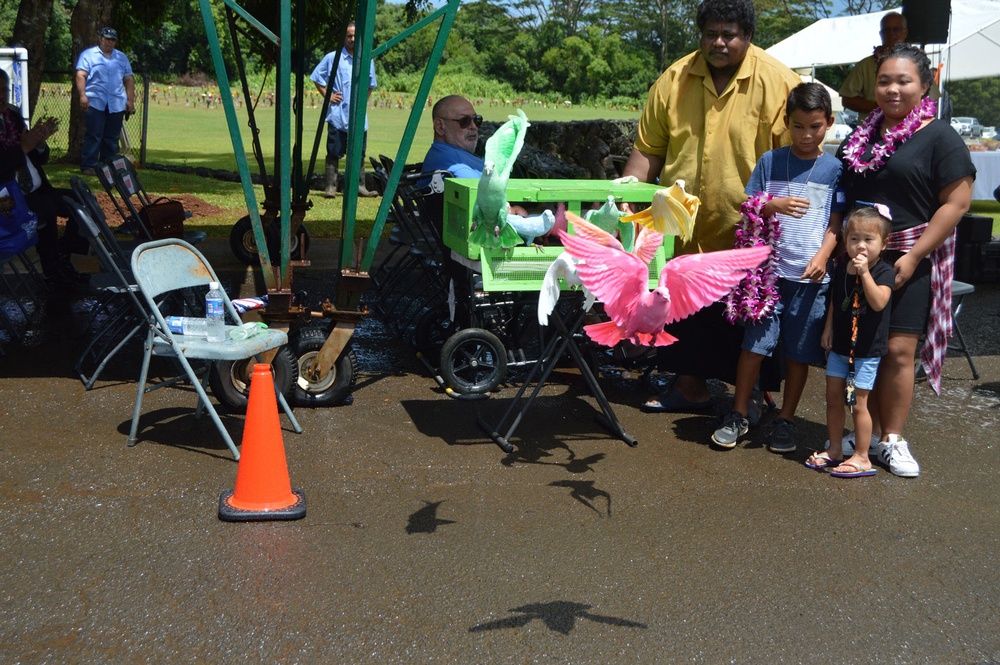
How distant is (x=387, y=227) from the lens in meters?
11.9

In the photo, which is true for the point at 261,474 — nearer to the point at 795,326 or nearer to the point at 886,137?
the point at 795,326

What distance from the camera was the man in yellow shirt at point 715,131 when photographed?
5.23 m

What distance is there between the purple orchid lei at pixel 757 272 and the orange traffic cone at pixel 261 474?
233cm

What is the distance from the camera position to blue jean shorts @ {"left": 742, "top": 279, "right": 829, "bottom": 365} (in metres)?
5.03

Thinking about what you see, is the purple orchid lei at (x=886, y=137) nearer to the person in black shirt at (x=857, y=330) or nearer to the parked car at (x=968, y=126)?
the person in black shirt at (x=857, y=330)

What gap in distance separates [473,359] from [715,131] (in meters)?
1.85

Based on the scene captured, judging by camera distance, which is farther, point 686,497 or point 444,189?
point 444,189

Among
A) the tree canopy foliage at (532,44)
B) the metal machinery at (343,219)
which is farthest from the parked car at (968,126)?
the tree canopy foliage at (532,44)

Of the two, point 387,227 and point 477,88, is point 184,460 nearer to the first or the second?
point 387,227

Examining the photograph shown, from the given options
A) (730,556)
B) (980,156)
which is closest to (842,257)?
(730,556)

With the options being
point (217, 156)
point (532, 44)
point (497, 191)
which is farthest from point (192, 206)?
point (532, 44)

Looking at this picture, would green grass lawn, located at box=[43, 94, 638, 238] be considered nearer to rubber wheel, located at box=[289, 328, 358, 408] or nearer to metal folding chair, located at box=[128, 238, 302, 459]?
rubber wheel, located at box=[289, 328, 358, 408]

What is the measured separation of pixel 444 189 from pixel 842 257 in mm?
2205

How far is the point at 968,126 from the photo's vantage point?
1783cm
